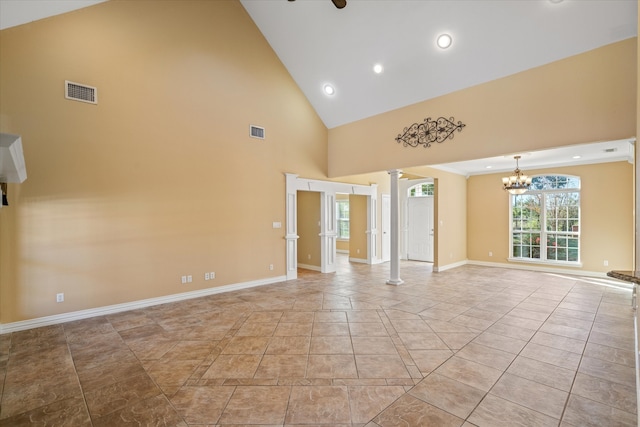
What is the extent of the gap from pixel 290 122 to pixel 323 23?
208 cm

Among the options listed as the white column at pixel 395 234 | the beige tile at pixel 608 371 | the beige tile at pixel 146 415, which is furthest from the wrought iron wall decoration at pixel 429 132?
the beige tile at pixel 146 415

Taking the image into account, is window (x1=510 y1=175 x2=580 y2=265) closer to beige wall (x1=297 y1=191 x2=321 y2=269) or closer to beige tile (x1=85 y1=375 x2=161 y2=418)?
beige wall (x1=297 y1=191 x2=321 y2=269)

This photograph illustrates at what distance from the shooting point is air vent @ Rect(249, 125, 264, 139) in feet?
19.6

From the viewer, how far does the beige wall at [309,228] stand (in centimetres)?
782

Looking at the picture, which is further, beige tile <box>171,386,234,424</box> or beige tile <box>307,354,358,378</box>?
beige tile <box>307,354,358,378</box>

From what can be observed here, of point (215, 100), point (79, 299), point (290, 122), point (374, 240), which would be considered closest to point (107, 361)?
point (79, 299)

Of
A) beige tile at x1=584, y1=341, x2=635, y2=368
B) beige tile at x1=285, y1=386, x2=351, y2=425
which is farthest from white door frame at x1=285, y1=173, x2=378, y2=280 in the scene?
beige tile at x1=584, y1=341, x2=635, y2=368

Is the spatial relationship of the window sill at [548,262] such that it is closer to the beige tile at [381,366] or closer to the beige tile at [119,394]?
the beige tile at [381,366]

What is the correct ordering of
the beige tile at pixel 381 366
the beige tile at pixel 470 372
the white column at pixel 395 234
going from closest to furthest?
the beige tile at pixel 470 372 < the beige tile at pixel 381 366 < the white column at pixel 395 234

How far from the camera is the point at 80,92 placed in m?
4.11

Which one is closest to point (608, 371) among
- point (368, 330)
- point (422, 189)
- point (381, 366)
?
point (381, 366)

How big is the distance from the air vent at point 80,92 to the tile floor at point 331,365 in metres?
3.10

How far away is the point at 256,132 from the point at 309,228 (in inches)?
120

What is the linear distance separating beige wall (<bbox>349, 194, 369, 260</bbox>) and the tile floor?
157 inches
